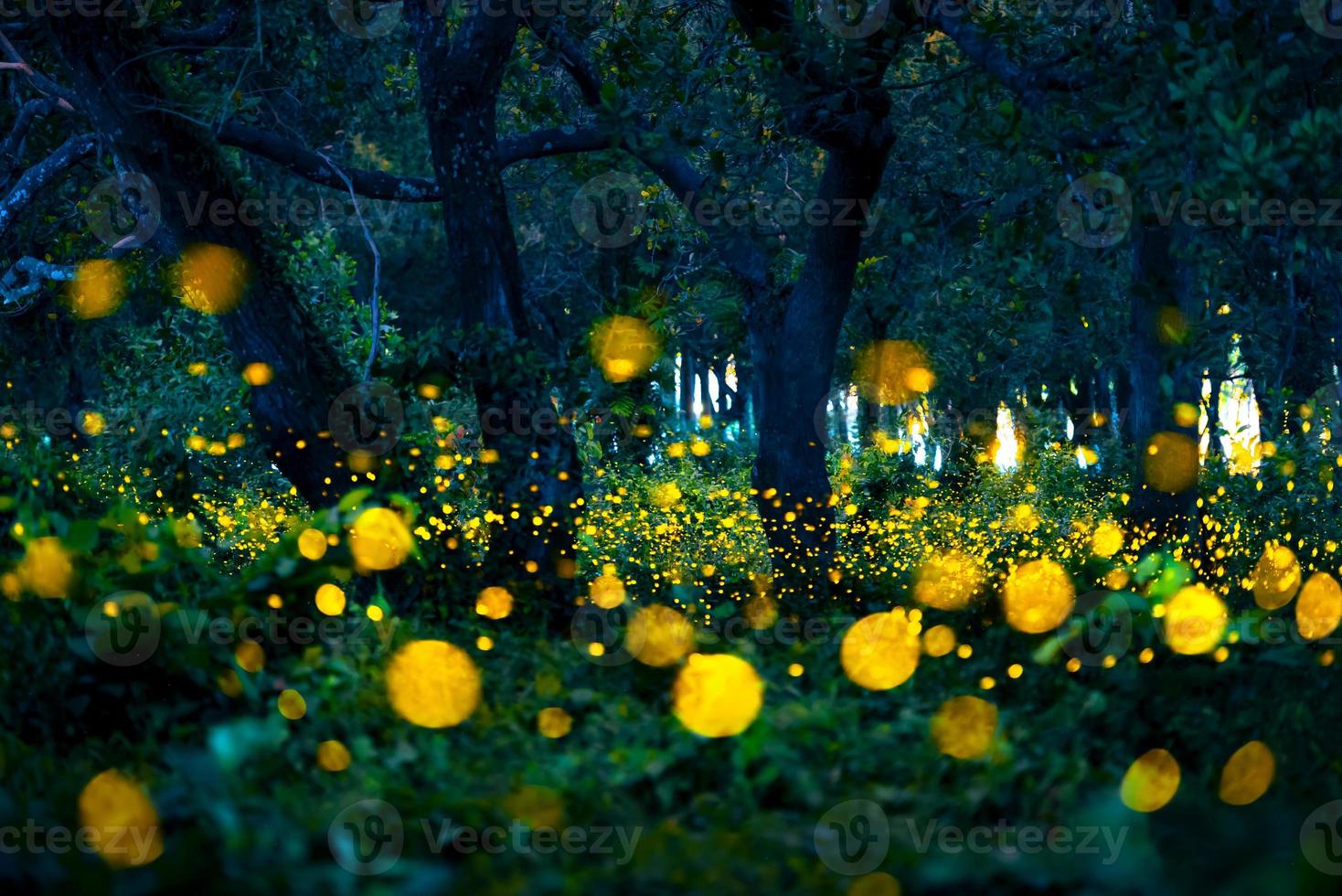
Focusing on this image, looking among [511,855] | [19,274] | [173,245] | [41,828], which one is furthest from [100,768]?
[19,274]

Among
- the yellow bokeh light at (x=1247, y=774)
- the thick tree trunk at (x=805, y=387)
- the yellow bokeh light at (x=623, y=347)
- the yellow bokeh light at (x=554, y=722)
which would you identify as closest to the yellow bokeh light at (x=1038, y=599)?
the yellow bokeh light at (x=1247, y=774)

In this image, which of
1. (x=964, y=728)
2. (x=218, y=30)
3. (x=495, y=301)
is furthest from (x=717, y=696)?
(x=218, y=30)

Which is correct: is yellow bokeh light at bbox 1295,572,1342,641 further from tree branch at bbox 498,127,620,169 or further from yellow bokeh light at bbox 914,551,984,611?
tree branch at bbox 498,127,620,169

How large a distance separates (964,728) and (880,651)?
119 centimetres

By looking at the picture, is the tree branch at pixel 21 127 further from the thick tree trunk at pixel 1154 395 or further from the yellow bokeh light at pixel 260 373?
the thick tree trunk at pixel 1154 395

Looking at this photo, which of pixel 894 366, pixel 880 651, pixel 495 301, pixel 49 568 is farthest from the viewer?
pixel 894 366

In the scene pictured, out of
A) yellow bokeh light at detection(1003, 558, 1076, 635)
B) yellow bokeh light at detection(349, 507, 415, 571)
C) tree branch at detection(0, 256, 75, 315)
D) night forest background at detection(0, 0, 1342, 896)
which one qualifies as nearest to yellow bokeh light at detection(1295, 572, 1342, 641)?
night forest background at detection(0, 0, 1342, 896)

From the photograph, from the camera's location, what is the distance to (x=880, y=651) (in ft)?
18.3

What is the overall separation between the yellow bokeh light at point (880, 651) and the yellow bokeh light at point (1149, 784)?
127cm

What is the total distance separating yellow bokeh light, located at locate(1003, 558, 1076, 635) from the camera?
6121mm

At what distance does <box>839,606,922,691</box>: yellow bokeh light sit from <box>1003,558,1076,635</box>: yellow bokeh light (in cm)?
57

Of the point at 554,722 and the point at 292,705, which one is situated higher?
the point at 292,705

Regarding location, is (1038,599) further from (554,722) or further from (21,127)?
(21,127)

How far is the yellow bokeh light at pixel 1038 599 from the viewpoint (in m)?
6.12
